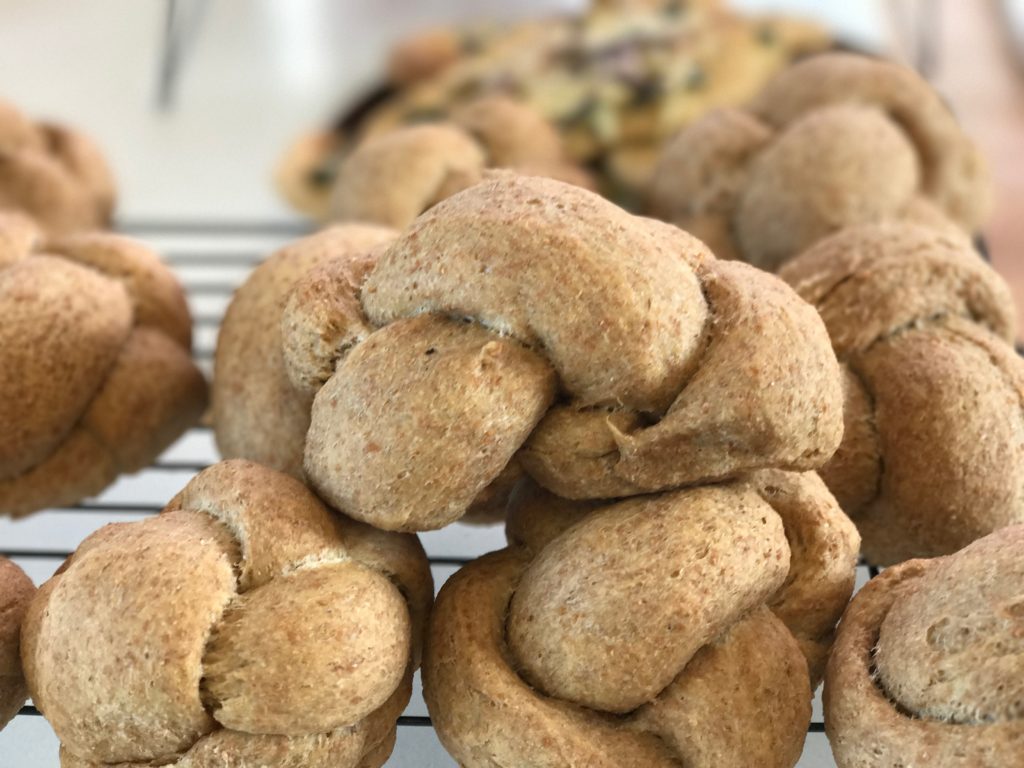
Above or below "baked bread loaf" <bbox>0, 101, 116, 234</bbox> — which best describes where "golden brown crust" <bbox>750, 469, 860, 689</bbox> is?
below

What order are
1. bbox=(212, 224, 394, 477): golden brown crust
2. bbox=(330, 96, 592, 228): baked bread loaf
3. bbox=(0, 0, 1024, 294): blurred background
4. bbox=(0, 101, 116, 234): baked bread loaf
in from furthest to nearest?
bbox=(0, 0, 1024, 294): blurred background → bbox=(0, 101, 116, 234): baked bread loaf → bbox=(330, 96, 592, 228): baked bread loaf → bbox=(212, 224, 394, 477): golden brown crust

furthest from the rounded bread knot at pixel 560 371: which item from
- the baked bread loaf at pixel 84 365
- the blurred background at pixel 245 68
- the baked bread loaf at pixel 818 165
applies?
the blurred background at pixel 245 68

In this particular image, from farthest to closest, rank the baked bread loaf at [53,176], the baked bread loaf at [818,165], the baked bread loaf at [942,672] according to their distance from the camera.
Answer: the baked bread loaf at [53,176] < the baked bread loaf at [818,165] < the baked bread loaf at [942,672]

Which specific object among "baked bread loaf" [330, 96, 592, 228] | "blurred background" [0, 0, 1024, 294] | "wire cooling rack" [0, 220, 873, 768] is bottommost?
"wire cooling rack" [0, 220, 873, 768]

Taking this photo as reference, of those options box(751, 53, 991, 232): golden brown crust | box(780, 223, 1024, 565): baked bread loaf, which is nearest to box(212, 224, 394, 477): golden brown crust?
box(780, 223, 1024, 565): baked bread loaf

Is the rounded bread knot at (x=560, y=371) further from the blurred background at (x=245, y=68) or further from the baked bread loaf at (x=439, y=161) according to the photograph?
the blurred background at (x=245, y=68)

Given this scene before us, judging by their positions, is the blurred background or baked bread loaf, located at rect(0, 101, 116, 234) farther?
the blurred background

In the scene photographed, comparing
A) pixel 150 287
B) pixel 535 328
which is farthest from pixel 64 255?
pixel 535 328

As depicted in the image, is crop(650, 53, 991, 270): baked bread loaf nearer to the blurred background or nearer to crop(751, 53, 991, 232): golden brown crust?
crop(751, 53, 991, 232): golden brown crust
